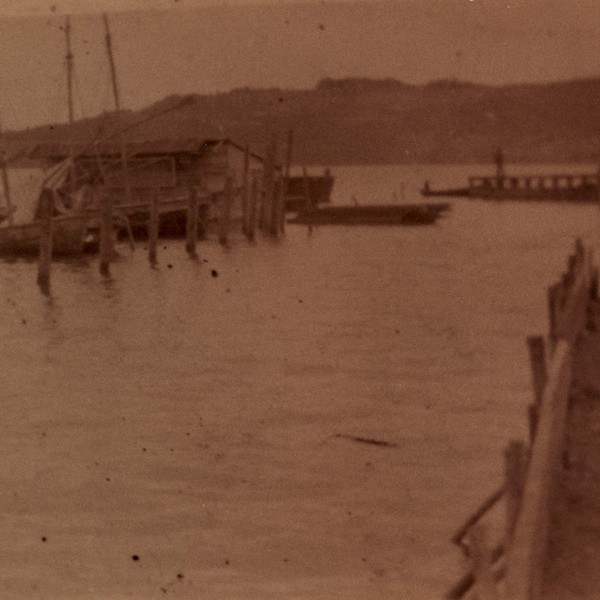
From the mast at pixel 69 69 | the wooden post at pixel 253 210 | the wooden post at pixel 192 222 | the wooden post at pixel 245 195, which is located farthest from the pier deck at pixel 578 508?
the wooden post at pixel 192 222

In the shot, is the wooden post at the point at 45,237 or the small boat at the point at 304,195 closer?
the small boat at the point at 304,195

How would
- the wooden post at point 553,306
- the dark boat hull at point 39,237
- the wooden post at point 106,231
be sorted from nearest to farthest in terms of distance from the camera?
the wooden post at point 553,306
the dark boat hull at point 39,237
the wooden post at point 106,231

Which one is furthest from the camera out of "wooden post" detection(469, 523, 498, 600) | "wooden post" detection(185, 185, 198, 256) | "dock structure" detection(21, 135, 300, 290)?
"wooden post" detection(185, 185, 198, 256)

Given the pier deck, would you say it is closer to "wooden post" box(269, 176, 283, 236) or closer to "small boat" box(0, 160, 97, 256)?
"wooden post" box(269, 176, 283, 236)

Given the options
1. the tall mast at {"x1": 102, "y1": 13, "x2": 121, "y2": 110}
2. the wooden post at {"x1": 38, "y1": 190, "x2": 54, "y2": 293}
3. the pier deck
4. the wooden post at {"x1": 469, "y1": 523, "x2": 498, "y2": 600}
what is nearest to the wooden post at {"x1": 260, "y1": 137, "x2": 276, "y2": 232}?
the tall mast at {"x1": 102, "y1": 13, "x2": 121, "y2": 110}

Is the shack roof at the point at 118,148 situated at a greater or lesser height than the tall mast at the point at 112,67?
lesser

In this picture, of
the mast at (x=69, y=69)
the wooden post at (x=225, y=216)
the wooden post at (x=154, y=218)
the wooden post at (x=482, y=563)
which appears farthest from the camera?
the wooden post at (x=154, y=218)

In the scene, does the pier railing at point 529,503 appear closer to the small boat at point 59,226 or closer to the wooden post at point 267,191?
the wooden post at point 267,191
